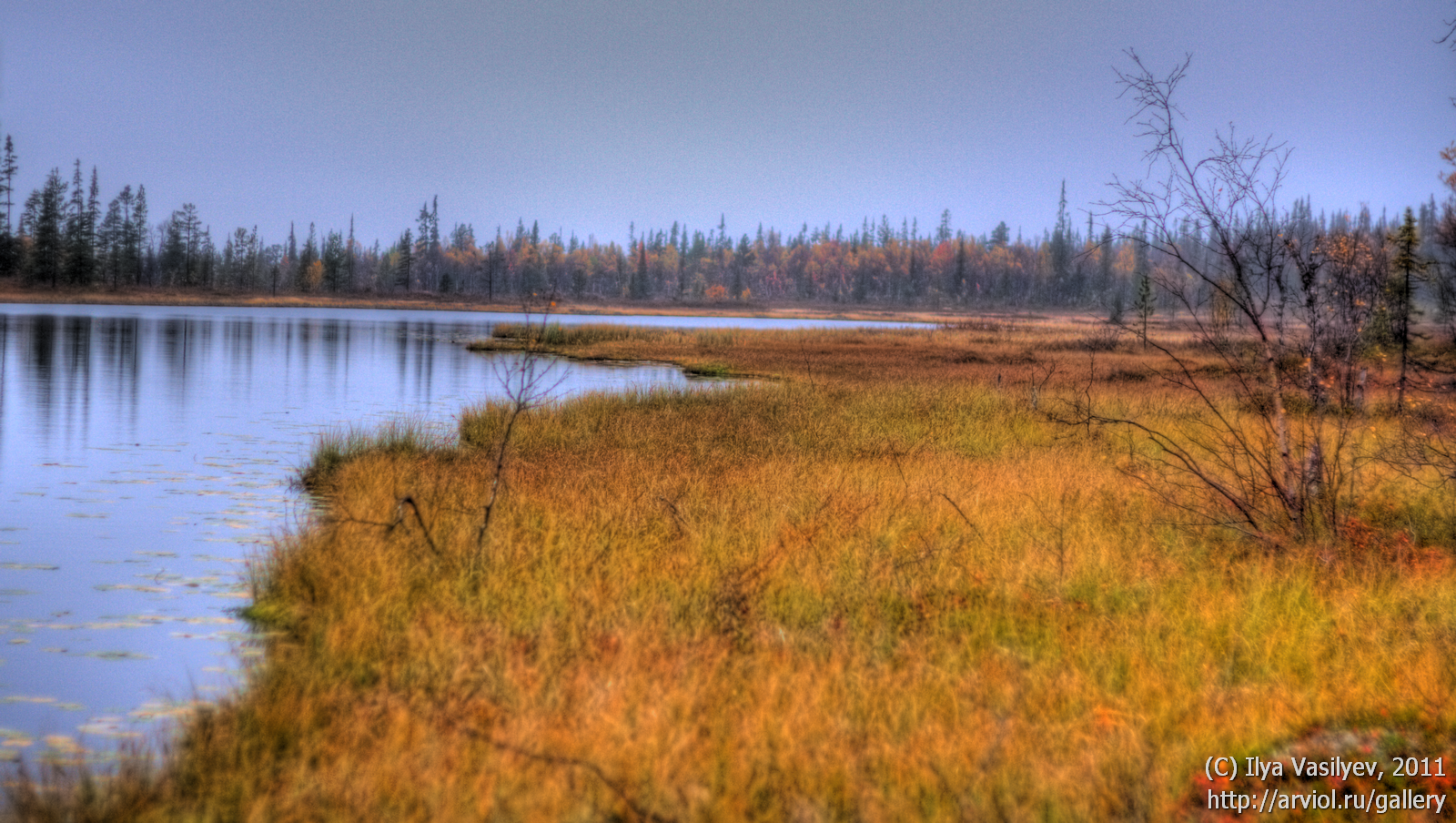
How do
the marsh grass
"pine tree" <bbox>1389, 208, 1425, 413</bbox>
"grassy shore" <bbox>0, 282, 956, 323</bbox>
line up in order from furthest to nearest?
"grassy shore" <bbox>0, 282, 956, 323</bbox> < "pine tree" <bbox>1389, 208, 1425, 413</bbox> < the marsh grass

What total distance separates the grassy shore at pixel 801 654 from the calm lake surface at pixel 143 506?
2.60 ft

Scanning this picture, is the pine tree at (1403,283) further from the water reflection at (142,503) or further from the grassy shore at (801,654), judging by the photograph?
the water reflection at (142,503)

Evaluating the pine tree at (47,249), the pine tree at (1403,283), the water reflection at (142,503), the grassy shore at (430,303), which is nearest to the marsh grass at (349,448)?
the water reflection at (142,503)

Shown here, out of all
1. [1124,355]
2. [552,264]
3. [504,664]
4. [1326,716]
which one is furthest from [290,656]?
[552,264]

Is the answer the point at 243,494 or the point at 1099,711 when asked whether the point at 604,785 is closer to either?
the point at 1099,711

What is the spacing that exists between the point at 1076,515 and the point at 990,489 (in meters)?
1.30

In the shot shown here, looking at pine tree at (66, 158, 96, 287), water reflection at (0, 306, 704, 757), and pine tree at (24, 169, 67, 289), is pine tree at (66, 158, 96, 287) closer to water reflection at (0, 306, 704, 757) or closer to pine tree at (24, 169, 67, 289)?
pine tree at (24, 169, 67, 289)

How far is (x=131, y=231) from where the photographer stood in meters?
121

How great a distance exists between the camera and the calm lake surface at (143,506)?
246 inches

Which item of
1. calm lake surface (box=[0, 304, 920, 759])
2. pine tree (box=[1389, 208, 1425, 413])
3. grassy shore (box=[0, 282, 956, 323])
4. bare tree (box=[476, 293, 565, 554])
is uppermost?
grassy shore (box=[0, 282, 956, 323])

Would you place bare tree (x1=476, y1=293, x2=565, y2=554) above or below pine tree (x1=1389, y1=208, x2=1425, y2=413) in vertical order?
below

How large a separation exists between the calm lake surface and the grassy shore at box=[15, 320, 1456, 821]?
31.2 inches

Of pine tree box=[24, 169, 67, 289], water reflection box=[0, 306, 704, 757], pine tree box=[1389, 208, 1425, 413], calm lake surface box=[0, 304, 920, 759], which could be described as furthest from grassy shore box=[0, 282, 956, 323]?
pine tree box=[1389, 208, 1425, 413]

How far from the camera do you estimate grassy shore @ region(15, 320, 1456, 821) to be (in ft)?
13.5
